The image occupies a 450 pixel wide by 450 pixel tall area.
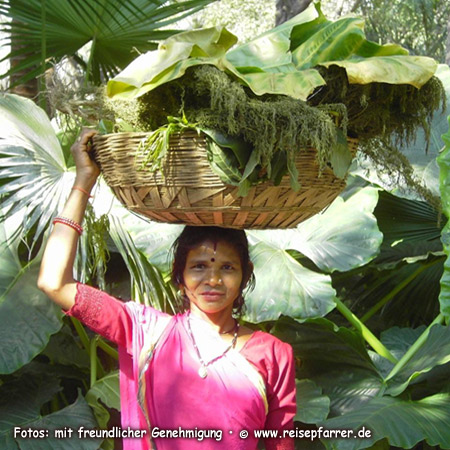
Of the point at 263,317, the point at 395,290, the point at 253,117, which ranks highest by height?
the point at 253,117

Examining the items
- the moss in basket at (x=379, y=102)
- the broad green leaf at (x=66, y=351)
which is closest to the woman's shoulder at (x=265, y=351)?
the moss in basket at (x=379, y=102)

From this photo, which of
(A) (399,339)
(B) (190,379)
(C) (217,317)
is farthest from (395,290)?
(B) (190,379)

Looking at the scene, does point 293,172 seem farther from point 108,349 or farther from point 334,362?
point 108,349

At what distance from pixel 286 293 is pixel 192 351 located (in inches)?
47.5

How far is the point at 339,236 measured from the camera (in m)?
3.10

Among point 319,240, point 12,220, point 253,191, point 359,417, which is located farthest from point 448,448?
point 12,220

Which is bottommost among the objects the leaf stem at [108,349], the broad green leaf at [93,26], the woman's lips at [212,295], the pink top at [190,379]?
the leaf stem at [108,349]

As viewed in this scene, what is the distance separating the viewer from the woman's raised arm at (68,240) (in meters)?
1.60

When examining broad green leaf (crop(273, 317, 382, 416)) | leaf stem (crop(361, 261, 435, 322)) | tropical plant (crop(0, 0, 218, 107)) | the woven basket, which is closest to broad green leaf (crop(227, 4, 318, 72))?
the woven basket

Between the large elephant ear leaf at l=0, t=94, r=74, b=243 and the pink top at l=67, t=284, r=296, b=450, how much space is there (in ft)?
2.92

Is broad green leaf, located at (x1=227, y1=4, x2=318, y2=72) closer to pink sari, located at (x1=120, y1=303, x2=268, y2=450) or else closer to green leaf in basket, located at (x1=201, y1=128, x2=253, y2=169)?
green leaf in basket, located at (x1=201, y1=128, x2=253, y2=169)

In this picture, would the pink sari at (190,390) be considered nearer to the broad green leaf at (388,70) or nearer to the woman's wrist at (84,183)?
the woman's wrist at (84,183)

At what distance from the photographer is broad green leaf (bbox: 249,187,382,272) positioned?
9.87ft

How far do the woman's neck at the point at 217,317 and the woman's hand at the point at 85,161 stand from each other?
0.38 metres
